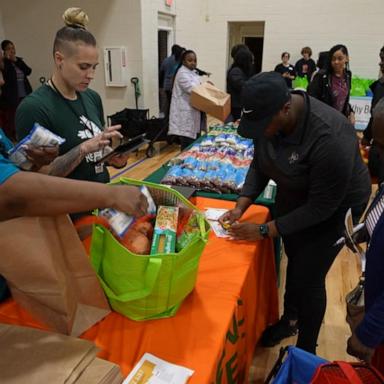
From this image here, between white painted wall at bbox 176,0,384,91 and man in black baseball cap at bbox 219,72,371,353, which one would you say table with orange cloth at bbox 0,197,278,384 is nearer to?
man in black baseball cap at bbox 219,72,371,353

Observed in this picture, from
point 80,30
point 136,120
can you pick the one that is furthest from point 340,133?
point 136,120

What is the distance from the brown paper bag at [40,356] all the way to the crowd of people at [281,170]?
1.04 ft

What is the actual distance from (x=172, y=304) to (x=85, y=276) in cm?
26

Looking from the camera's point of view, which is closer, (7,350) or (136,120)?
(7,350)

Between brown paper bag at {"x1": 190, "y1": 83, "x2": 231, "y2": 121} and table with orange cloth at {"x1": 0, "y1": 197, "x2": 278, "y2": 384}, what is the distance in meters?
2.68

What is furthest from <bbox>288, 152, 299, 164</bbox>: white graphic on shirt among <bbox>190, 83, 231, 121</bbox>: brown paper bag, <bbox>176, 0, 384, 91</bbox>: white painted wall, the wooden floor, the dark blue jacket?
<bbox>176, 0, 384, 91</bbox>: white painted wall

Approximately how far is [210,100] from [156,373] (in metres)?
3.41

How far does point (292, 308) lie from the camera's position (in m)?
1.87

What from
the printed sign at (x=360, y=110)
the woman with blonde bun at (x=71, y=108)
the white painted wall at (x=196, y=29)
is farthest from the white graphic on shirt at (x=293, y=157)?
the printed sign at (x=360, y=110)

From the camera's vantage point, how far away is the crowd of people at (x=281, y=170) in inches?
37.9

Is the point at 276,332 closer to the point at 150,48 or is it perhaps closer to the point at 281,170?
the point at 281,170

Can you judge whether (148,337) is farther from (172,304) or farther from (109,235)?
(109,235)

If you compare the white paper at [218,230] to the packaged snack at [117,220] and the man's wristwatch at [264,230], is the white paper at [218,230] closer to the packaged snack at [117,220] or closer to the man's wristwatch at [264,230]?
the man's wristwatch at [264,230]

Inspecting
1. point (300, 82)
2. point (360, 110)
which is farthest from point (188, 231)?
point (300, 82)
